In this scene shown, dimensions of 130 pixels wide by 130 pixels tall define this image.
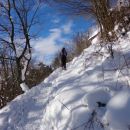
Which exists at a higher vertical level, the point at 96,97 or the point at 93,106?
the point at 96,97

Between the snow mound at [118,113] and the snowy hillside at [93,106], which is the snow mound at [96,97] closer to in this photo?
the snowy hillside at [93,106]

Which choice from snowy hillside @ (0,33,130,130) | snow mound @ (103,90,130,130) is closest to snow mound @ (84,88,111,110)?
snowy hillside @ (0,33,130,130)

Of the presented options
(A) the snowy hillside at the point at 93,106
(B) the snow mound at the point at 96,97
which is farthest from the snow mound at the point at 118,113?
A: (B) the snow mound at the point at 96,97

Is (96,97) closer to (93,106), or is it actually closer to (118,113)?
(93,106)

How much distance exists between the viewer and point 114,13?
39.9 feet

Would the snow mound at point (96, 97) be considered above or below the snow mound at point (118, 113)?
above

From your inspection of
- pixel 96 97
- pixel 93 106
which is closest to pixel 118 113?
pixel 93 106

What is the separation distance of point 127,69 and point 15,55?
909 inches

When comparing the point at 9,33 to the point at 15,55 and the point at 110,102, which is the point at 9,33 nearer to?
the point at 15,55

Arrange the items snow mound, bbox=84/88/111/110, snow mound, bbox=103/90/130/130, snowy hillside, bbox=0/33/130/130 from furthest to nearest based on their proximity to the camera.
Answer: snow mound, bbox=84/88/111/110, snowy hillside, bbox=0/33/130/130, snow mound, bbox=103/90/130/130

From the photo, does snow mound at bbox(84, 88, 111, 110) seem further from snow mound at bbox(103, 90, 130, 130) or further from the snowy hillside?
snow mound at bbox(103, 90, 130, 130)

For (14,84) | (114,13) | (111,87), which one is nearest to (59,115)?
(111,87)

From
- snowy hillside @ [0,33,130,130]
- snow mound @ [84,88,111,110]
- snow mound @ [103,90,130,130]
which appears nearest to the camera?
A: snow mound @ [103,90,130,130]

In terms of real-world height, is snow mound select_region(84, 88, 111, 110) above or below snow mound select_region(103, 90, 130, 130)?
above
